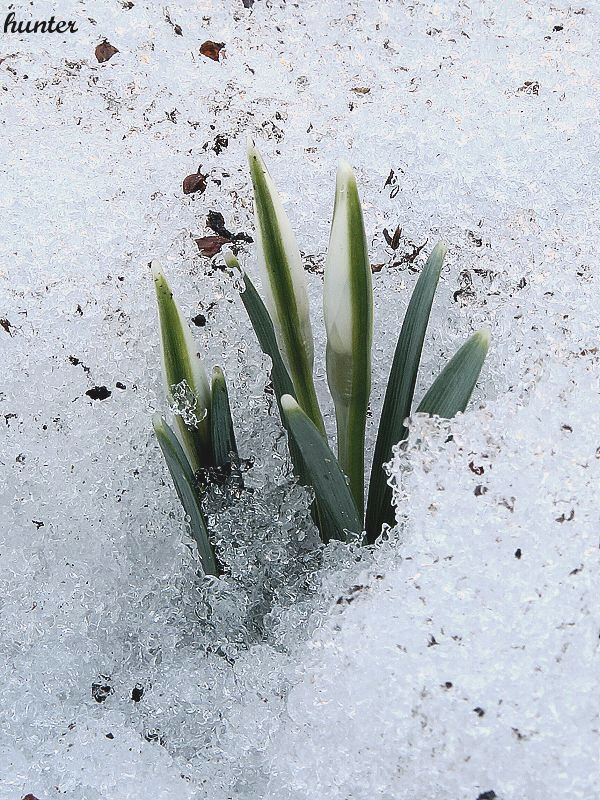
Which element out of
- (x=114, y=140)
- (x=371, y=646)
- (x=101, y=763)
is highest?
(x=114, y=140)

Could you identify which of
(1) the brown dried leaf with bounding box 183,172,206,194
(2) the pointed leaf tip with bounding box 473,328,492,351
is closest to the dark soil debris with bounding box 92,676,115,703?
(2) the pointed leaf tip with bounding box 473,328,492,351

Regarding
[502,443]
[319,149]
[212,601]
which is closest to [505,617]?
[502,443]

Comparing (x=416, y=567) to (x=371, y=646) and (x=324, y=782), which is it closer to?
(x=371, y=646)

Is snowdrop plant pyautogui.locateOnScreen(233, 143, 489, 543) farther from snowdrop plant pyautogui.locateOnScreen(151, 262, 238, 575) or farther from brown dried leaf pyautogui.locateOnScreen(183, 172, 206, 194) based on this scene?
brown dried leaf pyautogui.locateOnScreen(183, 172, 206, 194)

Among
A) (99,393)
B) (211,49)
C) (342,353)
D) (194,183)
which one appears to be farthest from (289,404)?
(211,49)

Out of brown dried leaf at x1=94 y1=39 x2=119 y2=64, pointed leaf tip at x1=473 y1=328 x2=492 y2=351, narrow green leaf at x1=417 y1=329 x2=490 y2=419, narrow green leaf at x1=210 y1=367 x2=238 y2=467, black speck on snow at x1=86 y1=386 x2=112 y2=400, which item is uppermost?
brown dried leaf at x1=94 y1=39 x2=119 y2=64

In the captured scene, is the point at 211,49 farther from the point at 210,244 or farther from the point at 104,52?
the point at 210,244
